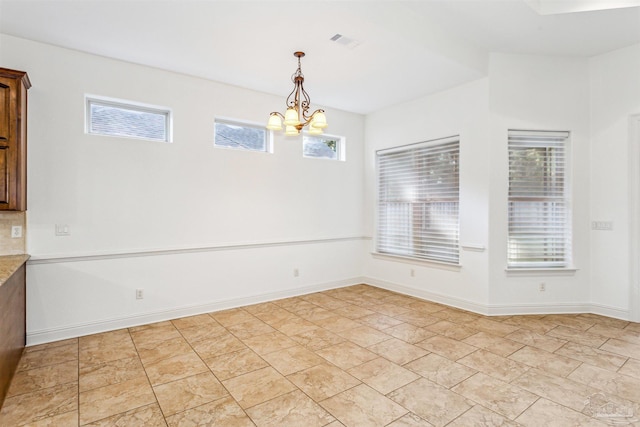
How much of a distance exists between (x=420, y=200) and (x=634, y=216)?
8.05 ft

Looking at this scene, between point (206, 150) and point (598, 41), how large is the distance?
475 centimetres

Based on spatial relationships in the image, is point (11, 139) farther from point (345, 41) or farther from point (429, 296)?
point (429, 296)

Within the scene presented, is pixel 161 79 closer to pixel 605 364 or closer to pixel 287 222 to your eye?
pixel 287 222

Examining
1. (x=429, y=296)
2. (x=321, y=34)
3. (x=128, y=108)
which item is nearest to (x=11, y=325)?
(x=128, y=108)

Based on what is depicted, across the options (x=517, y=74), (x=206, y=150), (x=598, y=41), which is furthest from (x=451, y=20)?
(x=206, y=150)

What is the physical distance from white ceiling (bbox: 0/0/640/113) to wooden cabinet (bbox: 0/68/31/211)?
567mm

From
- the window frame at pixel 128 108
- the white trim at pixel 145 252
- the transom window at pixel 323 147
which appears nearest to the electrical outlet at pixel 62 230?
the white trim at pixel 145 252

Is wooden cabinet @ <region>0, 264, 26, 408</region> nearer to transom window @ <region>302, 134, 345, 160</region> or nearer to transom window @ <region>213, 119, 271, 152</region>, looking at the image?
transom window @ <region>213, 119, 271, 152</region>

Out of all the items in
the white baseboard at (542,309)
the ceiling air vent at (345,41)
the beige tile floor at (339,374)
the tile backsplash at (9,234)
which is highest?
the ceiling air vent at (345,41)

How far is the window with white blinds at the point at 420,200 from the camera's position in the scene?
472 cm

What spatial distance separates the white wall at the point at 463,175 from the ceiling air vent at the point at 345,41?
190 cm

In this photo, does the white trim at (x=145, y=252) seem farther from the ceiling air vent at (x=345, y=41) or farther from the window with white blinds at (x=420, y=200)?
the ceiling air vent at (x=345, y=41)

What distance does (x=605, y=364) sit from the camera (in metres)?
2.88

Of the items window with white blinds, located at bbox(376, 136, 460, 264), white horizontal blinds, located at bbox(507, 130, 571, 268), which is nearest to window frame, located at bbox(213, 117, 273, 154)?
window with white blinds, located at bbox(376, 136, 460, 264)
